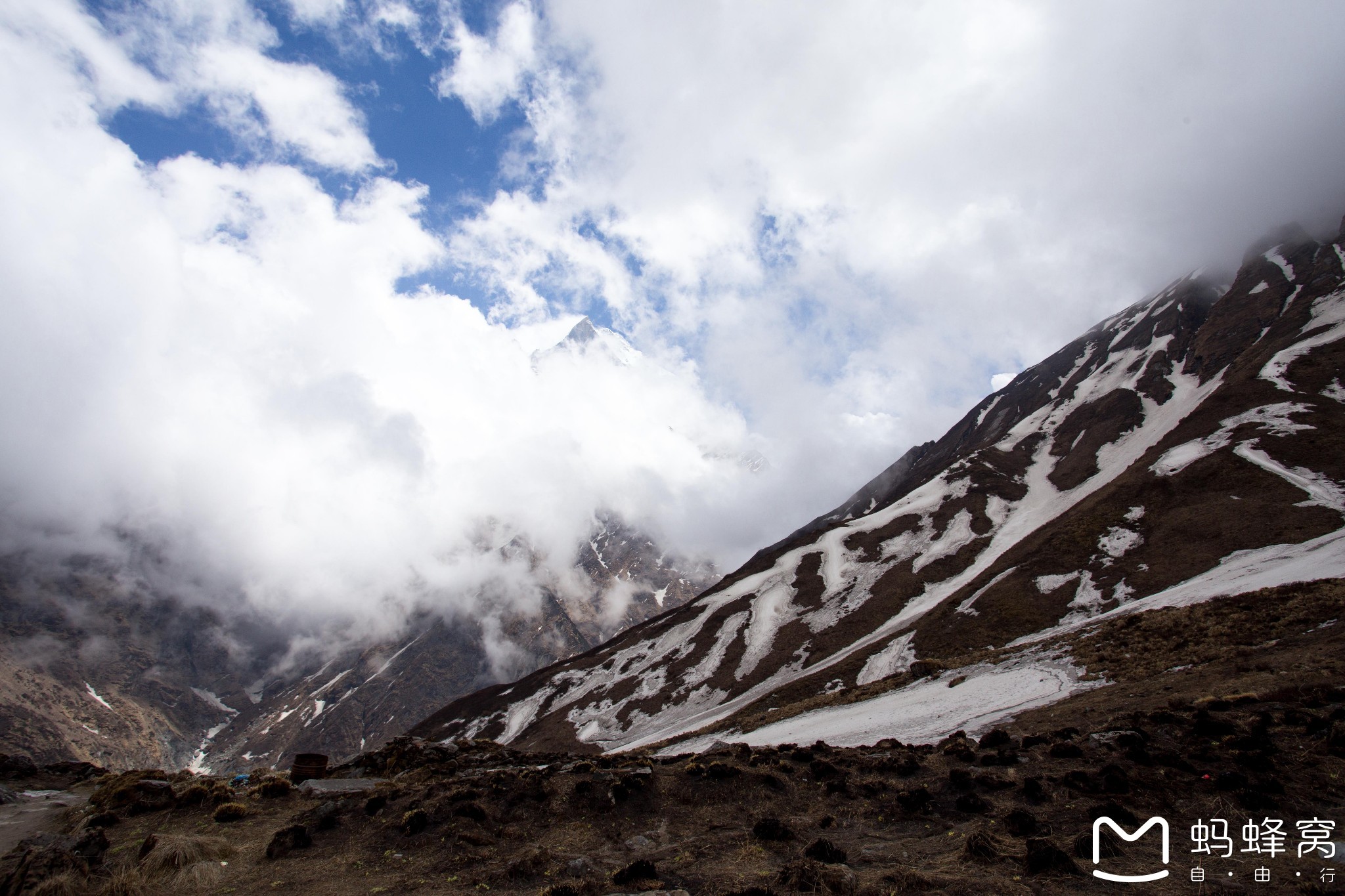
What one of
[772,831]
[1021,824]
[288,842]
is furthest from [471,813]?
[1021,824]

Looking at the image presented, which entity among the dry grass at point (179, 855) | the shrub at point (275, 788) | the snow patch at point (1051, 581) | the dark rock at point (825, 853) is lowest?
the dark rock at point (825, 853)

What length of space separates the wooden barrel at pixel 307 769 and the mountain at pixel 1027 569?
2916 centimetres

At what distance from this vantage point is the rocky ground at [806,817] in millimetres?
13133

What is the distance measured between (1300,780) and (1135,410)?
137434 millimetres

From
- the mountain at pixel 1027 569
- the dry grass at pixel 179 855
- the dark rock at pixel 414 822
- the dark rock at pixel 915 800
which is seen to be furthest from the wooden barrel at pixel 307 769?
the mountain at pixel 1027 569

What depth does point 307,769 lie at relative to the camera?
30359 millimetres

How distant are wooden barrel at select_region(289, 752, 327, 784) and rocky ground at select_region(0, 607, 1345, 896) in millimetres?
4083

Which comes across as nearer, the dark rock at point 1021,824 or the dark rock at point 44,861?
the dark rock at point 44,861

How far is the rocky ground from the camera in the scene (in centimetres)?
1313

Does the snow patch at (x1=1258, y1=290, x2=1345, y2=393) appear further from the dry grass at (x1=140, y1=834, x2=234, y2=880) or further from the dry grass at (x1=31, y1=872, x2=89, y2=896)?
the dry grass at (x1=31, y1=872, x2=89, y2=896)

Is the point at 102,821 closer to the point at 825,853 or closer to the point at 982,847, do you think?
the point at 825,853

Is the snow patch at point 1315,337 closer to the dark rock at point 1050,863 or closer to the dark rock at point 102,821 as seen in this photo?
the dark rock at point 1050,863

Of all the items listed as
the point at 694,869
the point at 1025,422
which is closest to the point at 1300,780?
the point at 694,869

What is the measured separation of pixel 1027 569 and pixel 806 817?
65.2 meters
